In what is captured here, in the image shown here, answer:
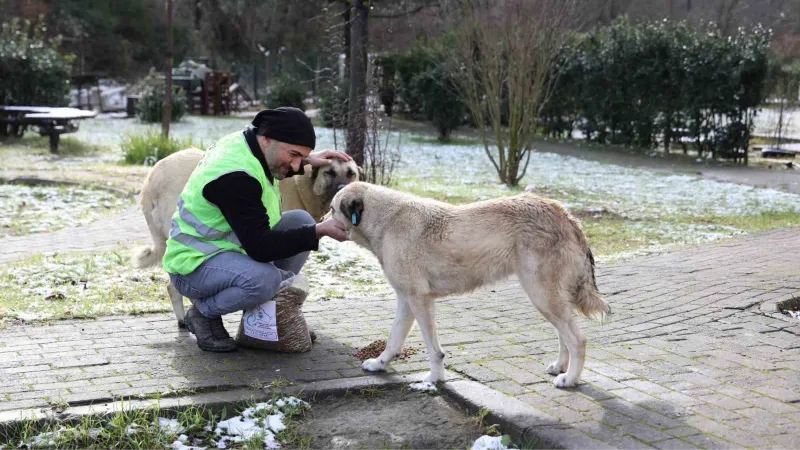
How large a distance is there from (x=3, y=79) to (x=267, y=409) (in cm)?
2085

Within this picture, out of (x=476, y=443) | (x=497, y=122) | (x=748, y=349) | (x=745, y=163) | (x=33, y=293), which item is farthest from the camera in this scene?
(x=745, y=163)

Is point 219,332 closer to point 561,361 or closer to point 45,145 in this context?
point 561,361

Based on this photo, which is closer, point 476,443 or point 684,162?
point 476,443

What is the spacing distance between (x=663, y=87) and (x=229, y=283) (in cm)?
1669

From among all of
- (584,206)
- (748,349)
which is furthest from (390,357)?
(584,206)

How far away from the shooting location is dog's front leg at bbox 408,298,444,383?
4676mm

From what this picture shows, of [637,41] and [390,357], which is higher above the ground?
[637,41]

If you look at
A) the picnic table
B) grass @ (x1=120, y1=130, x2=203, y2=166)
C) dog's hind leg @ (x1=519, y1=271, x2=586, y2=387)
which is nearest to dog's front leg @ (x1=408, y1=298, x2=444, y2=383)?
dog's hind leg @ (x1=519, y1=271, x2=586, y2=387)

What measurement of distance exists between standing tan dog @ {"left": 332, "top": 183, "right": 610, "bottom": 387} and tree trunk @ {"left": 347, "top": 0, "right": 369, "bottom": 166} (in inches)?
279

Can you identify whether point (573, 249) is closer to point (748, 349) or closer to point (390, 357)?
point (390, 357)

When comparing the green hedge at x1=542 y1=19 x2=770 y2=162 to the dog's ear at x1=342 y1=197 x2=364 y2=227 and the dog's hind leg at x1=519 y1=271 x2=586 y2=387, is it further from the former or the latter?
the dog's hind leg at x1=519 y1=271 x2=586 y2=387

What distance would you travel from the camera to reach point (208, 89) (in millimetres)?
30672

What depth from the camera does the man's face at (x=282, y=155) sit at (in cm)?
498

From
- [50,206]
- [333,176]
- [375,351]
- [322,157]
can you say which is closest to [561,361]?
[375,351]
